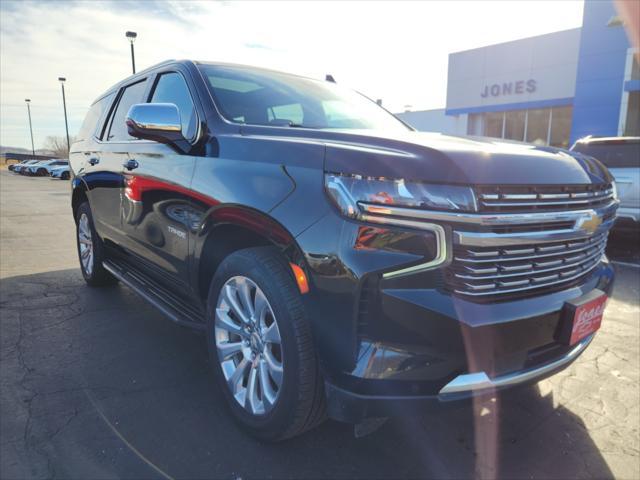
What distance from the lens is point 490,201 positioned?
1662mm

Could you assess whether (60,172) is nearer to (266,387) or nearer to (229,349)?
(229,349)

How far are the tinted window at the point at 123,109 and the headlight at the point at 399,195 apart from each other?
2.49 m

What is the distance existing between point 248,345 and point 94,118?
3.65 meters

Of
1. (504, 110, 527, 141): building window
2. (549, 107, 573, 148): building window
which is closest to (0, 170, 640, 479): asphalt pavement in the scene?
(549, 107, 573, 148): building window

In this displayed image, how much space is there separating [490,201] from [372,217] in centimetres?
43

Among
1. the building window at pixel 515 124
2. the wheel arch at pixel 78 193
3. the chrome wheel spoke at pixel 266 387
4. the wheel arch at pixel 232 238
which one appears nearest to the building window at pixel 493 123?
the building window at pixel 515 124

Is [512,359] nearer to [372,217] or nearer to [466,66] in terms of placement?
[372,217]

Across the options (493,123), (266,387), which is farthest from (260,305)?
(493,123)

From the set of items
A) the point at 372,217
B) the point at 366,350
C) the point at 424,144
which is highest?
the point at 424,144

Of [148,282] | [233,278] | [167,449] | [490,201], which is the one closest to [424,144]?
[490,201]

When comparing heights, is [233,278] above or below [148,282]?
above

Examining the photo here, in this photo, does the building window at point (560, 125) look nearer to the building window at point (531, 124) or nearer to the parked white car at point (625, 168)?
the building window at point (531, 124)

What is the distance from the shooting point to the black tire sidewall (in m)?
1.88

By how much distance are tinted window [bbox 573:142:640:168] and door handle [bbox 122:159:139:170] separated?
20.9 feet
